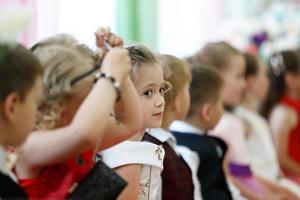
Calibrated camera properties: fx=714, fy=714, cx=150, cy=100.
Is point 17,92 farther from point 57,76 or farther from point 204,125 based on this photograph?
point 204,125

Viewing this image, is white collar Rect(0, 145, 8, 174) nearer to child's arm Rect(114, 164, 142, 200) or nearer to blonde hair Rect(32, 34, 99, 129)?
blonde hair Rect(32, 34, 99, 129)

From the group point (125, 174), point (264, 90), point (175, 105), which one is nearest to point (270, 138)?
point (264, 90)

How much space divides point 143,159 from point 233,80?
4.44ft

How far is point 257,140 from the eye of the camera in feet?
11.4

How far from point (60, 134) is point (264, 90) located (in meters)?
2.52

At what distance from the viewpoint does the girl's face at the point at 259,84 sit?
11.9 feet

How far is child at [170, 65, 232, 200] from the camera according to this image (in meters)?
2.57

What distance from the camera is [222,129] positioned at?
310 cm

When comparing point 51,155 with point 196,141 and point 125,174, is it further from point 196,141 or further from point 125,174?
point 196,141

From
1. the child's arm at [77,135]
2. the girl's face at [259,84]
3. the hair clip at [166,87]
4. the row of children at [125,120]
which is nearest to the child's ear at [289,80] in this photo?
the girl's face at [259,84]

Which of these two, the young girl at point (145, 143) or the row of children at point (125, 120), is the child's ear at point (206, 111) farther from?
the young girl at point (145, 143)

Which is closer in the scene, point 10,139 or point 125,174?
point 10,139

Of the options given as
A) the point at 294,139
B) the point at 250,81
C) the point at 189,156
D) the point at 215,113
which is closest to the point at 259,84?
the point at 250,81

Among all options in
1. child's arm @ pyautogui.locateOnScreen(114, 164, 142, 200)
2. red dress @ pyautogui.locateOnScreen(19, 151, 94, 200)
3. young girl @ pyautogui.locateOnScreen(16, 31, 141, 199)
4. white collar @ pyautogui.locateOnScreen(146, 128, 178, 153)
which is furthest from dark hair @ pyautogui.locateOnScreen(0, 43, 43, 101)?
white collar @ pyautogui.locateOnScreen(146, 128, 178, 153)
